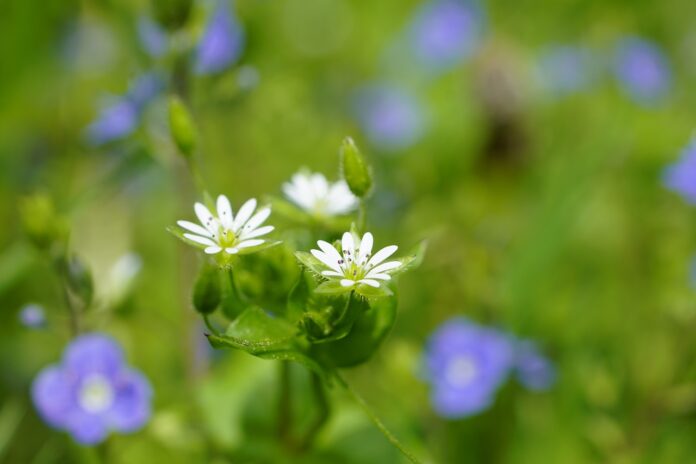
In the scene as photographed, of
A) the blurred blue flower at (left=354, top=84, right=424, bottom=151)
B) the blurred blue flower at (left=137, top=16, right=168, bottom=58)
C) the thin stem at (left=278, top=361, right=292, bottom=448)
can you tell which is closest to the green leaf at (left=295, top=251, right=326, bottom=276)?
the thin stem at (left=278, top=361, right=292, bottom=448)

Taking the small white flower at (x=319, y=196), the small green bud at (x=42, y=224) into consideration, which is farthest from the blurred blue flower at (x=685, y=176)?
the small green bud at (x=42, y=224)

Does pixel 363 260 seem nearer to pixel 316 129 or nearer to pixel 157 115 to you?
pixel 157 115

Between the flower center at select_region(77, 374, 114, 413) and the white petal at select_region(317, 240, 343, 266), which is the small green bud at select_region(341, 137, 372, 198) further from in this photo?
the flower center at select_region(77, 374, 114, 413)

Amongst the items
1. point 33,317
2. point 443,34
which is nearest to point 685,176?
point 33,317

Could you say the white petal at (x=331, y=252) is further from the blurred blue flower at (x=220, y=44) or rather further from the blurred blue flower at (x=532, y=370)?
the blurred blue flower at (x=220, y=44)

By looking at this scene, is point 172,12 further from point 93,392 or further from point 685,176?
point 685,176

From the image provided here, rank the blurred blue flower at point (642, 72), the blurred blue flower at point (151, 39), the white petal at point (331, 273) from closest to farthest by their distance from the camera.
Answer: the white petal at point (331, 273)
the blurred blue flower at point (151, 39)
the blurred blue flower at point (642, 72)
